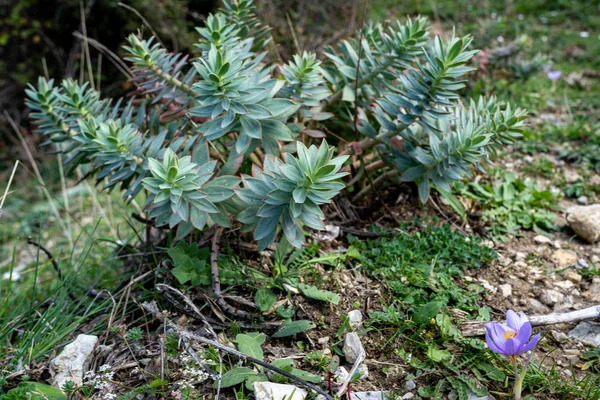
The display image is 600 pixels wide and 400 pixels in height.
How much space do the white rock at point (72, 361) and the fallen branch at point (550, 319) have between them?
138cm

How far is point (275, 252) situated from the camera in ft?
7.34

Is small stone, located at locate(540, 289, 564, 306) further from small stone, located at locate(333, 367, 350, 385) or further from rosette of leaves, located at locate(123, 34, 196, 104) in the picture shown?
rosette of leaves, located at locate(123, 34, 196, 104)

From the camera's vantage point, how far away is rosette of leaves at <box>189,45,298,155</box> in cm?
192

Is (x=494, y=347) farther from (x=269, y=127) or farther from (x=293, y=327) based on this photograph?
(x=269, y=127)

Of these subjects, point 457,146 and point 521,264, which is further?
point 521,264

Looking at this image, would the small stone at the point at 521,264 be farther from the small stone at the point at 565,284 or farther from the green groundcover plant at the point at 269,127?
the green groundcover plant at the point at 269,127

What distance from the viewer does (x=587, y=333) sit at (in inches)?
78.6

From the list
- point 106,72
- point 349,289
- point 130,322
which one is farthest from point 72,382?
point 106,72

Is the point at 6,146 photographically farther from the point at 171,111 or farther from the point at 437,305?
the point at 437,305

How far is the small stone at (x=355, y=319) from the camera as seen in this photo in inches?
78.5

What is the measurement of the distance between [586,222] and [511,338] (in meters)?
1.17

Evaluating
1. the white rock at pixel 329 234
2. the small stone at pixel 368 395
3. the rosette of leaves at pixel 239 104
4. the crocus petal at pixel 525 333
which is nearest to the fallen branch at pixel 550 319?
the crocus petal at pixel 525 333

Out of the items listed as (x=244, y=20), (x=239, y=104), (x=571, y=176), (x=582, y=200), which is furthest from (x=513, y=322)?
(x=244, y=20)

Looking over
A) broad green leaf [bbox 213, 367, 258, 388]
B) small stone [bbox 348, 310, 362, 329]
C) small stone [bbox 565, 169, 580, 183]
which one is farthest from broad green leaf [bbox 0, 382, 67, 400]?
small stone [bbox 565, 169, 580, 183]
